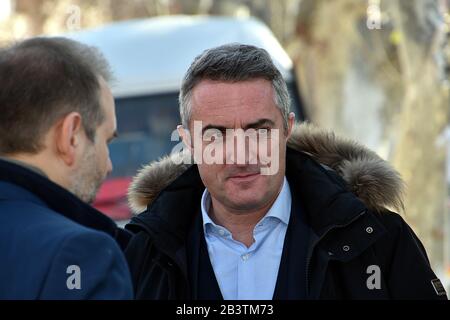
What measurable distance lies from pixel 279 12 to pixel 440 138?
9.53 m

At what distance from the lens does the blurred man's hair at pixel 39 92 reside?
8.67 feet

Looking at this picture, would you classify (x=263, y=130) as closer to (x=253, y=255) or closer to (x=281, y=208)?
(x=281, y=208)

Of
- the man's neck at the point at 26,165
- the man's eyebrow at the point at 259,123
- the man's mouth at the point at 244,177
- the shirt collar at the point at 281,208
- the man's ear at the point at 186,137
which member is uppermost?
the man's eyebrow at the point at 259,123

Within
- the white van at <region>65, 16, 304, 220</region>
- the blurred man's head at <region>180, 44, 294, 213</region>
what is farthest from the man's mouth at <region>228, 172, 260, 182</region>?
the white van at <region>65, 16, 304, 220</region>

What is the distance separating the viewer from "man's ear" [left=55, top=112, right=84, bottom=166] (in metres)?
2.66

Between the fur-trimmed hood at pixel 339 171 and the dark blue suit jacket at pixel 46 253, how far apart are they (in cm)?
128

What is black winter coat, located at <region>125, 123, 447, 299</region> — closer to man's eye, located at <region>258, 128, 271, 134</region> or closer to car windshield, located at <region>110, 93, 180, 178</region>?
man's eye, located at <region>258, 128, 271, 134</region>

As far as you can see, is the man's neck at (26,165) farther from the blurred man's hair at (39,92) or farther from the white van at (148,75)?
the white van at (148,75)

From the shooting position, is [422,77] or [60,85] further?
[422,77]

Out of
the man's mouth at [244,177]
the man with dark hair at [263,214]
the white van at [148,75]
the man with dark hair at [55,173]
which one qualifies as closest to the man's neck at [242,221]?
the man with dark hair at [263,214]

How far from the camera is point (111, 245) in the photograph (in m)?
2.50
